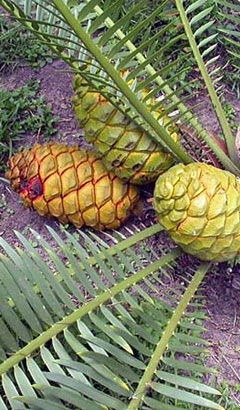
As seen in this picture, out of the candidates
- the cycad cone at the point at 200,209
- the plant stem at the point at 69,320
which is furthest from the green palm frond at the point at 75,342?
the cycad cone at the point at 200,209

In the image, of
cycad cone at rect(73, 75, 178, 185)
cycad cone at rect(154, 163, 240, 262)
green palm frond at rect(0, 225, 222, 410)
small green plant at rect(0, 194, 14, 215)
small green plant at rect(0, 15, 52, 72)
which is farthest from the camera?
small green plant at rect(0, 15, 52, 72)

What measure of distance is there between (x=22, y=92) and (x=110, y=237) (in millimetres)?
600

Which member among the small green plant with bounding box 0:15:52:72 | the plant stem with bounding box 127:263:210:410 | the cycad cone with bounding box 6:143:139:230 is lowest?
the plant stem with bounding box 127:263:210:410

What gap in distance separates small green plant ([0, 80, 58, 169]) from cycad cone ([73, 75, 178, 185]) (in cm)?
35

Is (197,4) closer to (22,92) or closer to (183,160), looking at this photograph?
(183,160)

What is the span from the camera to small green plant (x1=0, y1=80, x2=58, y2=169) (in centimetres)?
198

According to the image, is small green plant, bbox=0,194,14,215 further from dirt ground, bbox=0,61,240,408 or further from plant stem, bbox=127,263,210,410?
plant stem, bbox=127,263,210,410

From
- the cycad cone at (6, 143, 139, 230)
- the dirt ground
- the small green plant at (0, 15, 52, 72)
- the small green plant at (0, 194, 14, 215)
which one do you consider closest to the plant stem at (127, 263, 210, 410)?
the dirt ground

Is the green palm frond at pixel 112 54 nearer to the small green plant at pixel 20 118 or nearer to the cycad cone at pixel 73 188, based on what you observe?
the cycad cone at pixel 73 188

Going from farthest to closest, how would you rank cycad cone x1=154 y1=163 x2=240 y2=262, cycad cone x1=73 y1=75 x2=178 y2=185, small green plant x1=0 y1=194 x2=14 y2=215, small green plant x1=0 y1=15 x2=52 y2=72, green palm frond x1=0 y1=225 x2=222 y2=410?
1. small green plant x1=0 y1=15 x2=52 y2=72
2. small green plant x1=0 y1=194 x2=14 y2=215
3. cycad cone x1=73 y1=75 x2=178 y2=185
4. cycad cone x1=154 y1=163 x2=240 y2=262
5. green palm frond x1=0 y1=225 x2=222 y2=410

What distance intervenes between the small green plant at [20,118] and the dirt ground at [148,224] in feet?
0.09

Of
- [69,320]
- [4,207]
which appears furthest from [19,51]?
[69,320]

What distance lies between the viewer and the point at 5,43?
2.16 meters

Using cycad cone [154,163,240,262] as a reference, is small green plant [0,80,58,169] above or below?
above
